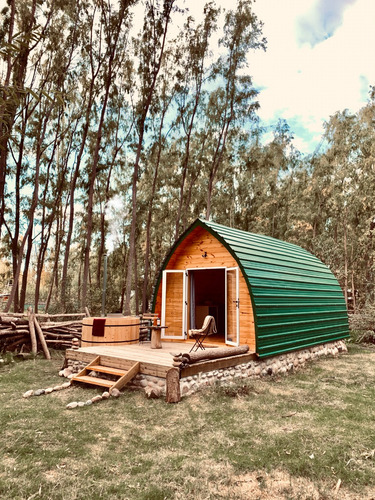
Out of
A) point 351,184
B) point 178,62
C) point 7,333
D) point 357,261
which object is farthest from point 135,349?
point 357,261

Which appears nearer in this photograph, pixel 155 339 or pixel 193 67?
pixel 155 339

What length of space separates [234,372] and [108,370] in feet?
7.21

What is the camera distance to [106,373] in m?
5.95

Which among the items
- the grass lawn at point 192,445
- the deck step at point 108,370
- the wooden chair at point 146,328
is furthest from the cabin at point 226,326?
the grass lawn at point 192,445

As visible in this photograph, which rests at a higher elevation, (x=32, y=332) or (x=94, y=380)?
(x=32, y=332)

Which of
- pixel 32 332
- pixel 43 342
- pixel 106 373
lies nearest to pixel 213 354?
pixel 106 373

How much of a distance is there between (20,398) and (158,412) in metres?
2.11

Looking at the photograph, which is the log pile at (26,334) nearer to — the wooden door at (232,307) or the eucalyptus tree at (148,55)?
the wooden door at (232,307)

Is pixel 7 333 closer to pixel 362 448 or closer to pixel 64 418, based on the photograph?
pixel 64 418

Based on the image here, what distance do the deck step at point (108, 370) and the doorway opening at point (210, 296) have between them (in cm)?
464

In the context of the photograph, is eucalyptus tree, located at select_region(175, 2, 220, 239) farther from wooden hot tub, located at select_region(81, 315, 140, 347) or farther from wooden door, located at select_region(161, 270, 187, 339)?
wooden hot tub, located at select_region(81, 315, 140, 347)

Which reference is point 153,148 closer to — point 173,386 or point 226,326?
point 226,326

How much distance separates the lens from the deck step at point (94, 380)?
212 inches

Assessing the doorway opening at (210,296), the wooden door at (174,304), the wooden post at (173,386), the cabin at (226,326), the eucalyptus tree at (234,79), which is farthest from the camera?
the eucalyptus tree at (234,79)
